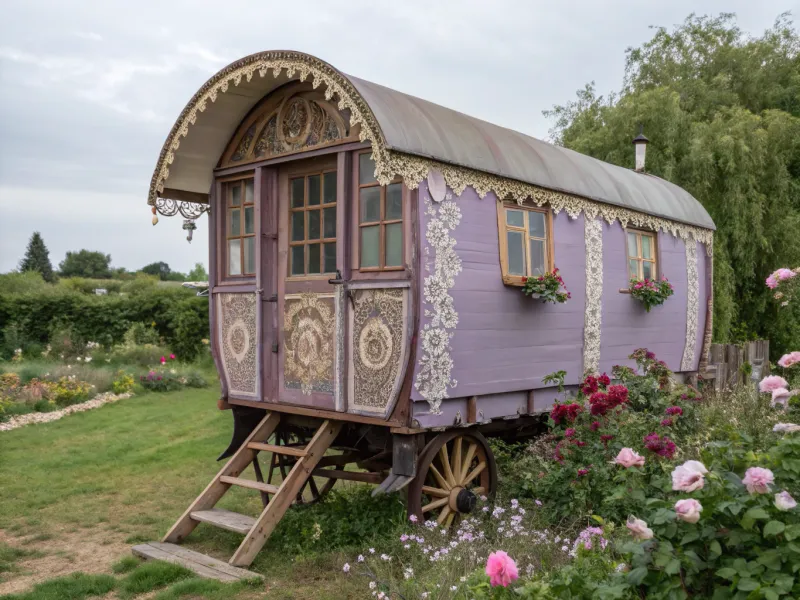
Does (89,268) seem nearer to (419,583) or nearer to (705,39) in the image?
(705,39)

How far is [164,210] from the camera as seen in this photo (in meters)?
7.81

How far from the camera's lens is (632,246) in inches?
356

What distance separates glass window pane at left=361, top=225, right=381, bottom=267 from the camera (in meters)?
6.33

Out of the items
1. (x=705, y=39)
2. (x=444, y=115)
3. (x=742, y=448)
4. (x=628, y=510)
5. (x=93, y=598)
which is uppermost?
(x=705, y=39)

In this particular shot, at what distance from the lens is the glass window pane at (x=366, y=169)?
6379 mm

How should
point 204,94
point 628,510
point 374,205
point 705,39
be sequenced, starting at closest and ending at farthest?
1. point 628,510
2. point 374,205
3. point 204,94
4. point 705,39

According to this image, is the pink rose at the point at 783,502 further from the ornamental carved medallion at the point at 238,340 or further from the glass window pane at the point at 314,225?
the ornamental carved medallion at the point at 238,340

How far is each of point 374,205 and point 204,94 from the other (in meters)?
2.11

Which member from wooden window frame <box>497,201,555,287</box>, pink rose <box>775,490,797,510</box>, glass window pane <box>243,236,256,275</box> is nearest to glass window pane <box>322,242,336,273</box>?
glass window pane <box>243,236,256,275</box>

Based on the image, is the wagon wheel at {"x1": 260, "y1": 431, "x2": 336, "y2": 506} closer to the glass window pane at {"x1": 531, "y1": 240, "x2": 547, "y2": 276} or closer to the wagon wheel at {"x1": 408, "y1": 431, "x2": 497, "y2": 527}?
the wagon wheel at {"x1": 408, "y1": 431, "x2": 497, "y2": 527}

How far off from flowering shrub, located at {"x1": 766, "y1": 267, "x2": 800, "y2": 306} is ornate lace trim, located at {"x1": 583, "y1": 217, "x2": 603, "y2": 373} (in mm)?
2056

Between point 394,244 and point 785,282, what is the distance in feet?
10.7

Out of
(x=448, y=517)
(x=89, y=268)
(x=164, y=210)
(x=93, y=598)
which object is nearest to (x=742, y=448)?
(x=448, y=517)

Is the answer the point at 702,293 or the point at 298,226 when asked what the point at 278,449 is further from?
the point at 702,293
